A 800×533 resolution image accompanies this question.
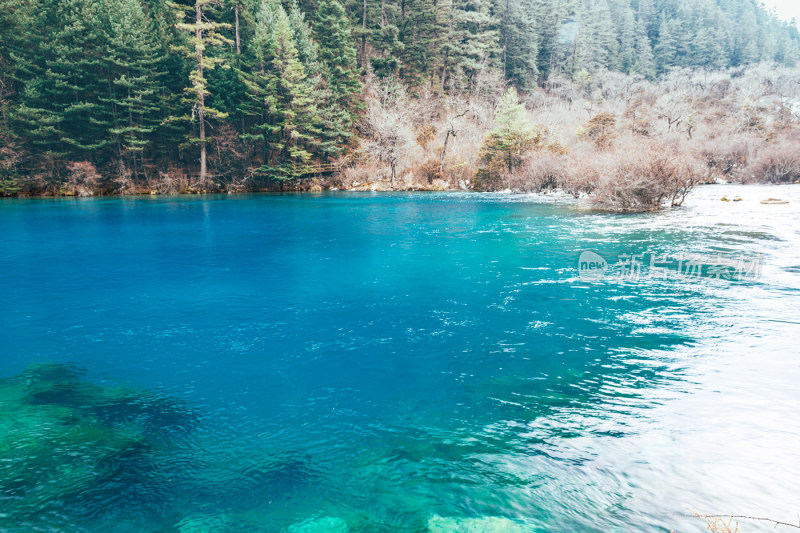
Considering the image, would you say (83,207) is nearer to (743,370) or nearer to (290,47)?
(290,47)

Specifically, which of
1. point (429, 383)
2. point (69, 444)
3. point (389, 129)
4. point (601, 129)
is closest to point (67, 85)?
point (389, 129)

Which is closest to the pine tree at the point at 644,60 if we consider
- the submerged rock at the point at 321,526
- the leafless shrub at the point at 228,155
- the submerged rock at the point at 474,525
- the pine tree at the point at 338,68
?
the pine tree at the point at 338,68

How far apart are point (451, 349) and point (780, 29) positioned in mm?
191314

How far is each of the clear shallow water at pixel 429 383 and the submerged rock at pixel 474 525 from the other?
1.1 inches

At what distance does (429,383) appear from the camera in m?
6.61

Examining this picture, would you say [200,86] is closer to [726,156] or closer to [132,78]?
[132,78]

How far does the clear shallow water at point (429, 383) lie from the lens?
4.23 metres

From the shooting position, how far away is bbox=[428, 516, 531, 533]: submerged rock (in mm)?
3920

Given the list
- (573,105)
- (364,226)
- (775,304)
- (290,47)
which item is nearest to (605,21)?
(573,105)

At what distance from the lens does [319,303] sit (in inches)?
418

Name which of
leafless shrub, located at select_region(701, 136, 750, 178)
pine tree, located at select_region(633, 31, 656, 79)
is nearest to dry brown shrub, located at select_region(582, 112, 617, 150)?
leafless shrub, located at select_region(701, 136, 750, 178)

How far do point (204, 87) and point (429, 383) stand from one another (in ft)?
154

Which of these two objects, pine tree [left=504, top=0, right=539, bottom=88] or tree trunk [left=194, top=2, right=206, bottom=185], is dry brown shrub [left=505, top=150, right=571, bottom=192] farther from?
pine tree [left=504, top=0, right=539, bottom=88]

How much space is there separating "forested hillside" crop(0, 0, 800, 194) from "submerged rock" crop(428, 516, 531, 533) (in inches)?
1796
